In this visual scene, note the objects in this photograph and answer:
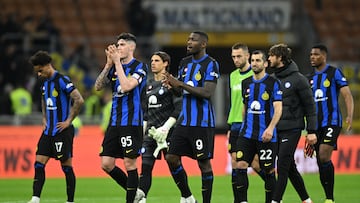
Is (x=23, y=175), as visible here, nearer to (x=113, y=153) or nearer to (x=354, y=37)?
(x=113, y=153)

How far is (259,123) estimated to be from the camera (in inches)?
483

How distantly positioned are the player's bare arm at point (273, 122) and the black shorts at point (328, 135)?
1.80 m

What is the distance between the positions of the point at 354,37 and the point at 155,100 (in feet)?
61.0

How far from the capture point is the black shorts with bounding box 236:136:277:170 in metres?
12.2

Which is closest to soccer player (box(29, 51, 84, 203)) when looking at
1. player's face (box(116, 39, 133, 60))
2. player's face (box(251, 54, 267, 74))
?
player's face (box(116, 39, 133, 60))

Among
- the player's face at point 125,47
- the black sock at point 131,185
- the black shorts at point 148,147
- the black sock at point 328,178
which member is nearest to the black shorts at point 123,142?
the black sock at point 131,185

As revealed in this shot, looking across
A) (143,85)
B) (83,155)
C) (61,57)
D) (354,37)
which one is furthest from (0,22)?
(143,85)

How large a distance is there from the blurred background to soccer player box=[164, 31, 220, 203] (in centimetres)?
1317

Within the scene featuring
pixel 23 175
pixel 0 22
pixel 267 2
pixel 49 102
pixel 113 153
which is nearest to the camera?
pixel 113 153

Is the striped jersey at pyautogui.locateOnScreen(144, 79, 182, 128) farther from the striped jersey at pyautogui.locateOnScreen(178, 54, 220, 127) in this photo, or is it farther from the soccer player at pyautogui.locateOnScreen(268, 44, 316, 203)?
the soccer player at pyautogui.locateOnScreen(268, 44, 316, 203)

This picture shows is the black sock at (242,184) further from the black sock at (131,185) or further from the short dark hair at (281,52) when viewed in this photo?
the short dark hair at (281,52)

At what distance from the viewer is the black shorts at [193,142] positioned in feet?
40.1

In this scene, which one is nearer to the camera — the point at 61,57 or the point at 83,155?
the point at 83,155

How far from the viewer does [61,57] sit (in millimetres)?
25875
